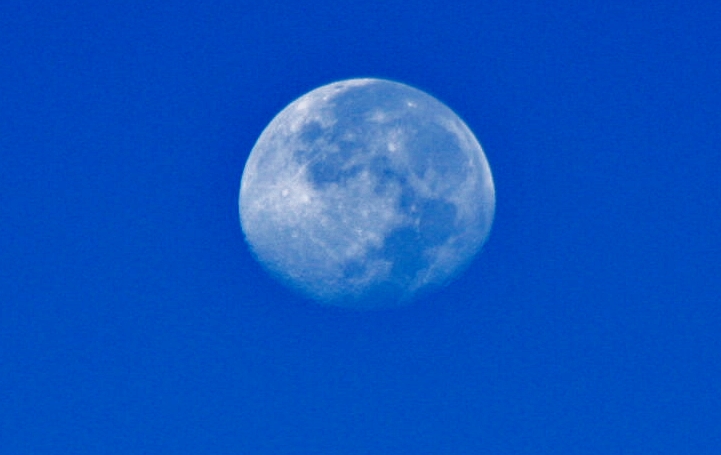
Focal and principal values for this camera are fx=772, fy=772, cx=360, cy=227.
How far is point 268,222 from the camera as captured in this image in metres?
14.3

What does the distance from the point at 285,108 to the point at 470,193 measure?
419 centimetres

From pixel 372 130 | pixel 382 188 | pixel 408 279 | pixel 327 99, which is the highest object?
pixel 327 99

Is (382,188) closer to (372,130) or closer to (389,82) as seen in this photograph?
(372,130)

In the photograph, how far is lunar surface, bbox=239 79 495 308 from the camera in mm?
13406

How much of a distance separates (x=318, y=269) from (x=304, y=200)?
1.32m

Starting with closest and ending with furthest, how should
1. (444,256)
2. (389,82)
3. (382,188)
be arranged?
(382,188), (444,256), (389,82)

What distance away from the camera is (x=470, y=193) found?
47.8ft

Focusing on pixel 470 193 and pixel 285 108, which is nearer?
Result: pixel 470 193

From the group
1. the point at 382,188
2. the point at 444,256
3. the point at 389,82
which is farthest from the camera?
the point at 389,82

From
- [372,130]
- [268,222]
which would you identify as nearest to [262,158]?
[268,222]

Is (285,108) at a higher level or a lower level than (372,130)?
higher

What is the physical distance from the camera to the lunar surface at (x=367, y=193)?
13.4 m

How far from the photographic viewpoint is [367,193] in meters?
13.4

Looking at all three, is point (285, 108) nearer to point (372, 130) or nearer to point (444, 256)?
point (372, 130)
